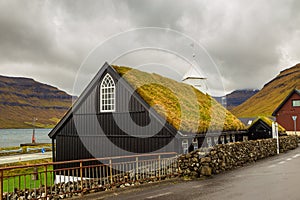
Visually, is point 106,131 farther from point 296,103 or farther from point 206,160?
point 296,103

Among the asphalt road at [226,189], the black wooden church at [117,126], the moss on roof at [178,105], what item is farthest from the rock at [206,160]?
the moss on roof at [178,105]

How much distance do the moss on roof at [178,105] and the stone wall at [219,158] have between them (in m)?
2.79

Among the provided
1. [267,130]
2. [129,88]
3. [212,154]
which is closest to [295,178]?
[212,154]

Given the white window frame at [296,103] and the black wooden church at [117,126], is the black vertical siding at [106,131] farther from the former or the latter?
the white window frame at [296,103]

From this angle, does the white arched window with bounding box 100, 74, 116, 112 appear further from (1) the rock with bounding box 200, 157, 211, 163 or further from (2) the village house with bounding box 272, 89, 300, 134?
(2) the village house with bounding box 272, 89, 300, 134

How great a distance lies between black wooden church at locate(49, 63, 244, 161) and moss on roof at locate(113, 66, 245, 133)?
0.16m

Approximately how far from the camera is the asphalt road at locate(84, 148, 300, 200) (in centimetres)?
1016

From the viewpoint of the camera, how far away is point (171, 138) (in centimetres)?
1820

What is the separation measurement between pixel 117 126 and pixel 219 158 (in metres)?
7.30

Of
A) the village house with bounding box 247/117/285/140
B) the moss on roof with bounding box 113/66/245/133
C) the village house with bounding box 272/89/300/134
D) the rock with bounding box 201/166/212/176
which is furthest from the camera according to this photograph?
the village house with bounding box 272/89/300/134

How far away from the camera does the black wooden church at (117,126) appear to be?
18.6m

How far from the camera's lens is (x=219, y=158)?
1627 cm

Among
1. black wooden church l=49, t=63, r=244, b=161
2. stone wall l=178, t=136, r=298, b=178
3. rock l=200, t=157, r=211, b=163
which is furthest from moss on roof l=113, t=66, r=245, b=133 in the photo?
rock l=200, t=157, r=211, b=163

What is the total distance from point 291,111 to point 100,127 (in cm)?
4489
